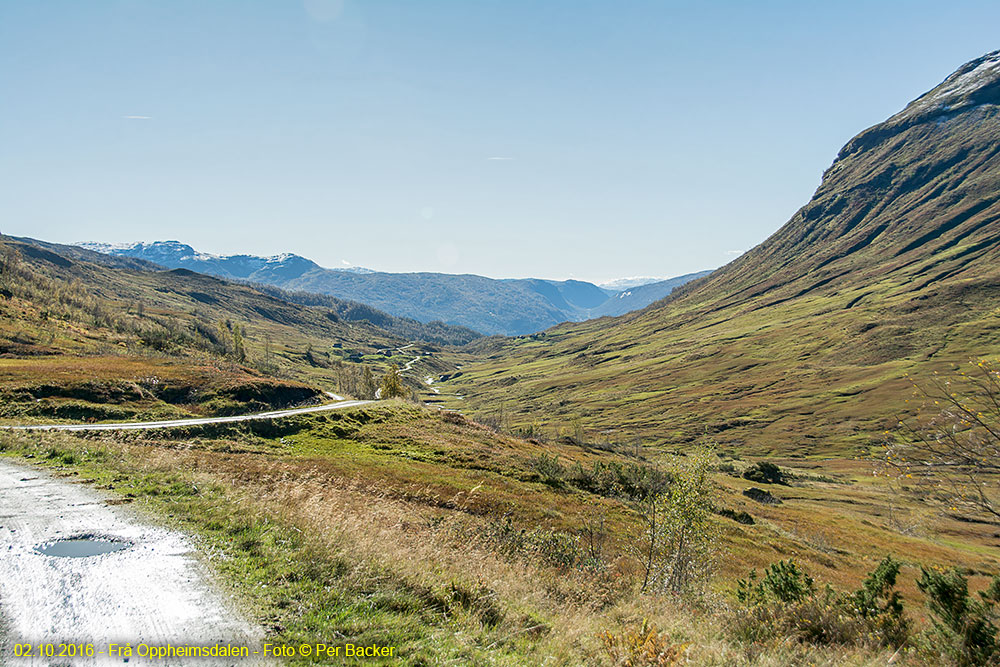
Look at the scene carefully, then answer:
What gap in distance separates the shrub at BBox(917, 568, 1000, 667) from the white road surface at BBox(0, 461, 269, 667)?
13626 millimetres

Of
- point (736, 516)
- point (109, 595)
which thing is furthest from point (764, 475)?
point (109, 595)

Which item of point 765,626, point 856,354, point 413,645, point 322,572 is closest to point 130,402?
point 322,572

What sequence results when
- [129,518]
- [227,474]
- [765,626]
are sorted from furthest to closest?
[227,474], [129,518], [765,626]

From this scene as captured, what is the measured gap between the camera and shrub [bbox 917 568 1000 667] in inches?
380

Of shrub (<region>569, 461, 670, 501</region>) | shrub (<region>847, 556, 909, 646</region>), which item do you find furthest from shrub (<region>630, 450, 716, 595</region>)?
shrub (<region>569, 461, 670, 501</region>)

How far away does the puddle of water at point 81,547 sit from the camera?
10531 millimetres

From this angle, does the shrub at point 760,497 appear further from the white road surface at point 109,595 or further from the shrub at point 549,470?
the white road surface at point 109,595

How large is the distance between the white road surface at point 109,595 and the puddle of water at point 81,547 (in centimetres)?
23

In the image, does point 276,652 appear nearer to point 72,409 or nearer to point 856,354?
point 72,409

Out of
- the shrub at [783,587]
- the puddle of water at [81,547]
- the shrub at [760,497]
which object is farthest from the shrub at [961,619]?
the shrub at [760,497]

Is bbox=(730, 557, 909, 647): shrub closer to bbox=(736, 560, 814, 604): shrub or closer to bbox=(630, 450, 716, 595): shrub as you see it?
bbox=(736, 560, 814, 604): shrub

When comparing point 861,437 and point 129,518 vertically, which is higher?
point 129,518

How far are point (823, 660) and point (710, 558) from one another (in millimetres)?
15978

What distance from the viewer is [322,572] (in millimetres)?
9844
